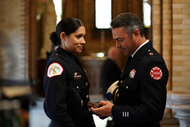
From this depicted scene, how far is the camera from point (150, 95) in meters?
1.86

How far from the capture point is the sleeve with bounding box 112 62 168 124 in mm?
1863

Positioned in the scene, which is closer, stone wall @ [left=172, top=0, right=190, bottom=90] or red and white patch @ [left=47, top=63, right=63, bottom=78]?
red and white patch @ [left=47, top=63, right=63, bottom=78]

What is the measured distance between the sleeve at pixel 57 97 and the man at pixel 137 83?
0.23 metres

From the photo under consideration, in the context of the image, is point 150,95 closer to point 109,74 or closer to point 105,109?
point 105,109

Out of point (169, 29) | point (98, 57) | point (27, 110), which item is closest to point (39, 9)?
point (98, 57)

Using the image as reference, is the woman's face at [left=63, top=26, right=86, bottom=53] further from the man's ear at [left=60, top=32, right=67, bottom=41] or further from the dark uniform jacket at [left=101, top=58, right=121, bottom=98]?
the dark uniform jacket at [left=101, top=58, right=121, bottom=98]

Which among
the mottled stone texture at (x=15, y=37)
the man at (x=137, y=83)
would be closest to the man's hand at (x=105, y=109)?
the man at (x=137, y=83)

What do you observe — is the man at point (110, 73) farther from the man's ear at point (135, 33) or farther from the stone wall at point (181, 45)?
the man's ear at point (135, 33)

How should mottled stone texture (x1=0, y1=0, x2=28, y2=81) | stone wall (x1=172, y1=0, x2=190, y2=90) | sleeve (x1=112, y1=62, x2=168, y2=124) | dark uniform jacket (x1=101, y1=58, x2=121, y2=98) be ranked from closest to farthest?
1. sleeve (x1=112, y1=62, x2=168, y2=124)
2. dark uniform jacket (x1=101, y1=58, x2=121, y2=98)
3. stone wall (x1=172, y1=0, x2=190, y2=90)
4. mottled stone texture (x1=0, y1=0, x2=28, y2=81)

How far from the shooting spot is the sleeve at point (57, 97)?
2.03m

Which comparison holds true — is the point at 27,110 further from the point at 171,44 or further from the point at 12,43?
the point at 12,43

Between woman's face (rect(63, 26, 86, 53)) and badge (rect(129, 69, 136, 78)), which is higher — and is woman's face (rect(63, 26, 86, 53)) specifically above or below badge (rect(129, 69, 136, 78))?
above

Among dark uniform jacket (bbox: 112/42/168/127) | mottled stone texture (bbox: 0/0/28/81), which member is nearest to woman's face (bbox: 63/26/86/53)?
dark uniform jacket (bbox: 112/42/168/127)

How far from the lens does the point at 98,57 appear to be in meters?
11.5
